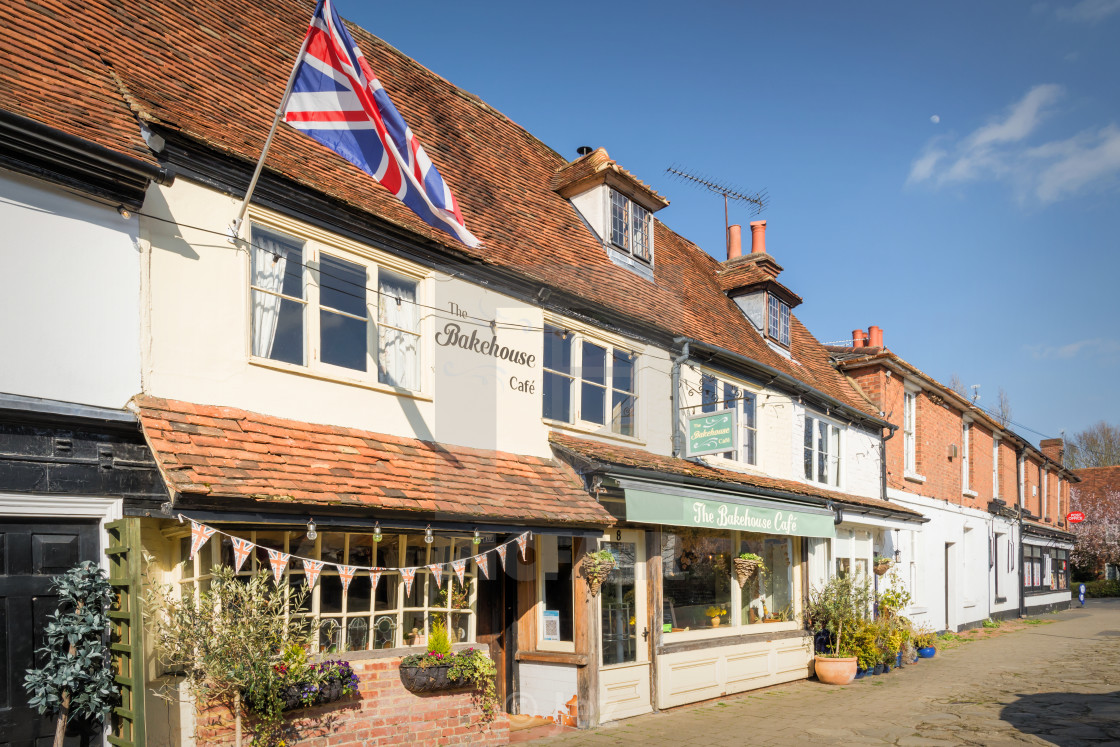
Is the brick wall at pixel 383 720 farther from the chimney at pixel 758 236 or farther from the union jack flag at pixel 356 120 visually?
the chimney at pixel 758 236

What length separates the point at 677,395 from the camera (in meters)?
13.8

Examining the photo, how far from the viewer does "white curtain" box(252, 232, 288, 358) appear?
27.0 feet

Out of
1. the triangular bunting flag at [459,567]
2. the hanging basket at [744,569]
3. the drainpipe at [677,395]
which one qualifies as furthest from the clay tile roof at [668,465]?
the triangular bunting flag at [459,567]

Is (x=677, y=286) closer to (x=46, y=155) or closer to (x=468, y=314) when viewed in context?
(x=468, y=314)

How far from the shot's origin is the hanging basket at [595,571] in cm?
1095

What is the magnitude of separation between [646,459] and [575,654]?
2.98 metres

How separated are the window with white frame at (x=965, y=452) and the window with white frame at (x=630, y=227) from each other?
16616 mm

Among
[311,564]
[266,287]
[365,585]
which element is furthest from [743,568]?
[266,287]

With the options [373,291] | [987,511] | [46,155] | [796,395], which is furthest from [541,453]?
[987,511]

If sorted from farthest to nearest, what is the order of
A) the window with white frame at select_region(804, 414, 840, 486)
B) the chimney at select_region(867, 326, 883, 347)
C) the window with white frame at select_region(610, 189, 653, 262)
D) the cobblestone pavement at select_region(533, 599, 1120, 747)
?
the chimney at select_region(867, 326, 883, 347) → the window with white frame at select_region(804, 414, 840, 486) → the window with white frame at select_region(610, 189, 653, 262) → the cobblestone pavement at select_region(533, 599, 1120, 747)

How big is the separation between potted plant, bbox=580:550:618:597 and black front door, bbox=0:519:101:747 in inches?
231

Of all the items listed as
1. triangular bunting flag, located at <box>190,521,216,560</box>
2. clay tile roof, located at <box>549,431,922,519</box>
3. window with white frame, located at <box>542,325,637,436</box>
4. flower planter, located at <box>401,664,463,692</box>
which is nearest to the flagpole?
triangular bunting flag, located at <box>190,521,216,560</box>

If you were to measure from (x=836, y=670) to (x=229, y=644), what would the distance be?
11.8 metres

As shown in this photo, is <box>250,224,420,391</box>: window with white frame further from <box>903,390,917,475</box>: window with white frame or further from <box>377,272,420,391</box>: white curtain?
<box>903,390,917,475</box>: window with white frame
